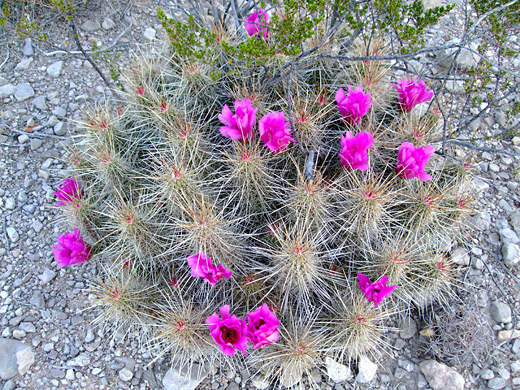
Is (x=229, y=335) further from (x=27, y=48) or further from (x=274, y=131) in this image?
(x=27, y=48)

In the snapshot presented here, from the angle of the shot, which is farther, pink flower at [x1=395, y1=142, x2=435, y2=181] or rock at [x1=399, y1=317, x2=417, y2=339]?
rock at [x1=399, y1=317, x2=417, y2=339]

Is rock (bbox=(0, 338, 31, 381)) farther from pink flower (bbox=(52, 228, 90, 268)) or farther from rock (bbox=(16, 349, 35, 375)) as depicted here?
pink flower (bbox=(52, 228, 90, 268))

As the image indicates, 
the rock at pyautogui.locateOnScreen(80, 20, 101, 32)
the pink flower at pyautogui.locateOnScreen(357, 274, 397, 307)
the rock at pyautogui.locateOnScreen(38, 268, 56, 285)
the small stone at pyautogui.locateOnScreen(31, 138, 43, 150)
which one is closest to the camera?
the pink flower at pyautogui.locateOnScreen(357, 274, 397, 307)

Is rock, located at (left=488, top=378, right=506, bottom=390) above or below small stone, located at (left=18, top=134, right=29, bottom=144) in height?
below

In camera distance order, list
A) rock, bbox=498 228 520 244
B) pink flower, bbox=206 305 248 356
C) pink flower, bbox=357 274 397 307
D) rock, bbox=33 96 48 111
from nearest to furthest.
A: pink flower, bbox=206 305 248 356, pink flower, bbox=357 274 397 307, rock, bbox=498 228 520 244, rock, bbox=33 96 48 111

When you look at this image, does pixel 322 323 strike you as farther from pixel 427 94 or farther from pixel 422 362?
pixel 427 94

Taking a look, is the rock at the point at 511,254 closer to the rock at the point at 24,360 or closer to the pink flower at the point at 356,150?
the pink flower at the point at 356,150

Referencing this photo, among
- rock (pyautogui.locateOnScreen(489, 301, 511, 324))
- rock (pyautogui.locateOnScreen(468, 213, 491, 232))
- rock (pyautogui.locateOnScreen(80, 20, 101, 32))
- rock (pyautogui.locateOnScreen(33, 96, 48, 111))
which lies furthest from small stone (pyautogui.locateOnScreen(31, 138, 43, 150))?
rock (pyautogui.locateOnScreen(489, 301, 511, 324))

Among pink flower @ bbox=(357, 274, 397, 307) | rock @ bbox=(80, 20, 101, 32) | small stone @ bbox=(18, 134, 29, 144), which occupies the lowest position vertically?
small stone @ bbox=(18, 134, 29, 144)
